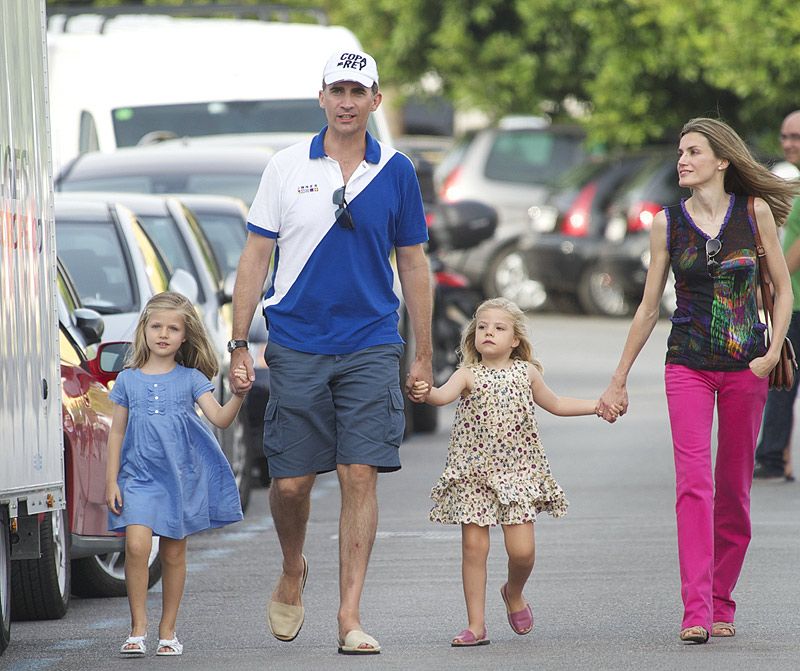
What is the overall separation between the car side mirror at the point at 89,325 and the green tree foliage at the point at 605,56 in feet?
63.0

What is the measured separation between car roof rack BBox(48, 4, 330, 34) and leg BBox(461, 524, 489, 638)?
1373 cm

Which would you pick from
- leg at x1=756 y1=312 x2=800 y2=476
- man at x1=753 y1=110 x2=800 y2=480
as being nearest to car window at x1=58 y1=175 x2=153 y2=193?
man at x1=753 y1=110 x2=800 y2=480

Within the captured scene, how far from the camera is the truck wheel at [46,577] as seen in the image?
834 centimetres

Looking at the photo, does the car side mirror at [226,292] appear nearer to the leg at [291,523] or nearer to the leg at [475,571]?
the leg at [291,523]

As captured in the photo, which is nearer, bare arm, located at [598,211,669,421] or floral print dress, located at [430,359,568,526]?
floral print dress, located at [430,359,568,526]

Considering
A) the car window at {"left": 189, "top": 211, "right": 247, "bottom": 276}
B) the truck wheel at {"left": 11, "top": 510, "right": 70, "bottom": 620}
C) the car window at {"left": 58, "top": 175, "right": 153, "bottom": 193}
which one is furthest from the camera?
the car window at {"left": 58, "top": 175, "right": 153, "bottom": 193}

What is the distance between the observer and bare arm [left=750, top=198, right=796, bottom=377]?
7844mm

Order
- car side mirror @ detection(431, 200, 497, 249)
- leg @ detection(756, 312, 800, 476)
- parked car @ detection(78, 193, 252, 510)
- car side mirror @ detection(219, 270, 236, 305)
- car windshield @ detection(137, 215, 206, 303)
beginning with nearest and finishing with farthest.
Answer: parked car @ detection(78, 193, 252, 510)
car side mirror @ detection(219, 270, 236, 305)
car windshield @ detection(137, 215, 206, 303)
leg @ detection(756, 312, 800, 476)
car side mirror @ detection(431, 200, 497, 249)

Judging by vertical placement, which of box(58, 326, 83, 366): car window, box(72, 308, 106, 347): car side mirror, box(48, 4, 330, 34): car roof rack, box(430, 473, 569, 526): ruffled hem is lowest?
box(430, 473, 569, 526): ruffled hem

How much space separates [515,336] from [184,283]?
12.0ft

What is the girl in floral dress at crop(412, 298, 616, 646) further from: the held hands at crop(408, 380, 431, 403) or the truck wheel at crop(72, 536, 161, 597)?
the truck wheel at crop(72, 536, 161, 597)

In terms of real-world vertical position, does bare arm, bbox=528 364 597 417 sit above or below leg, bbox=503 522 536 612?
above

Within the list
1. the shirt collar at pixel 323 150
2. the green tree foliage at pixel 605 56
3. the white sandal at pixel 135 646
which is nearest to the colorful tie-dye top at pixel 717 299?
the shirt collar at pixel 323 150

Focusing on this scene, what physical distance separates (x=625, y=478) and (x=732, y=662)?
572 centimetres
